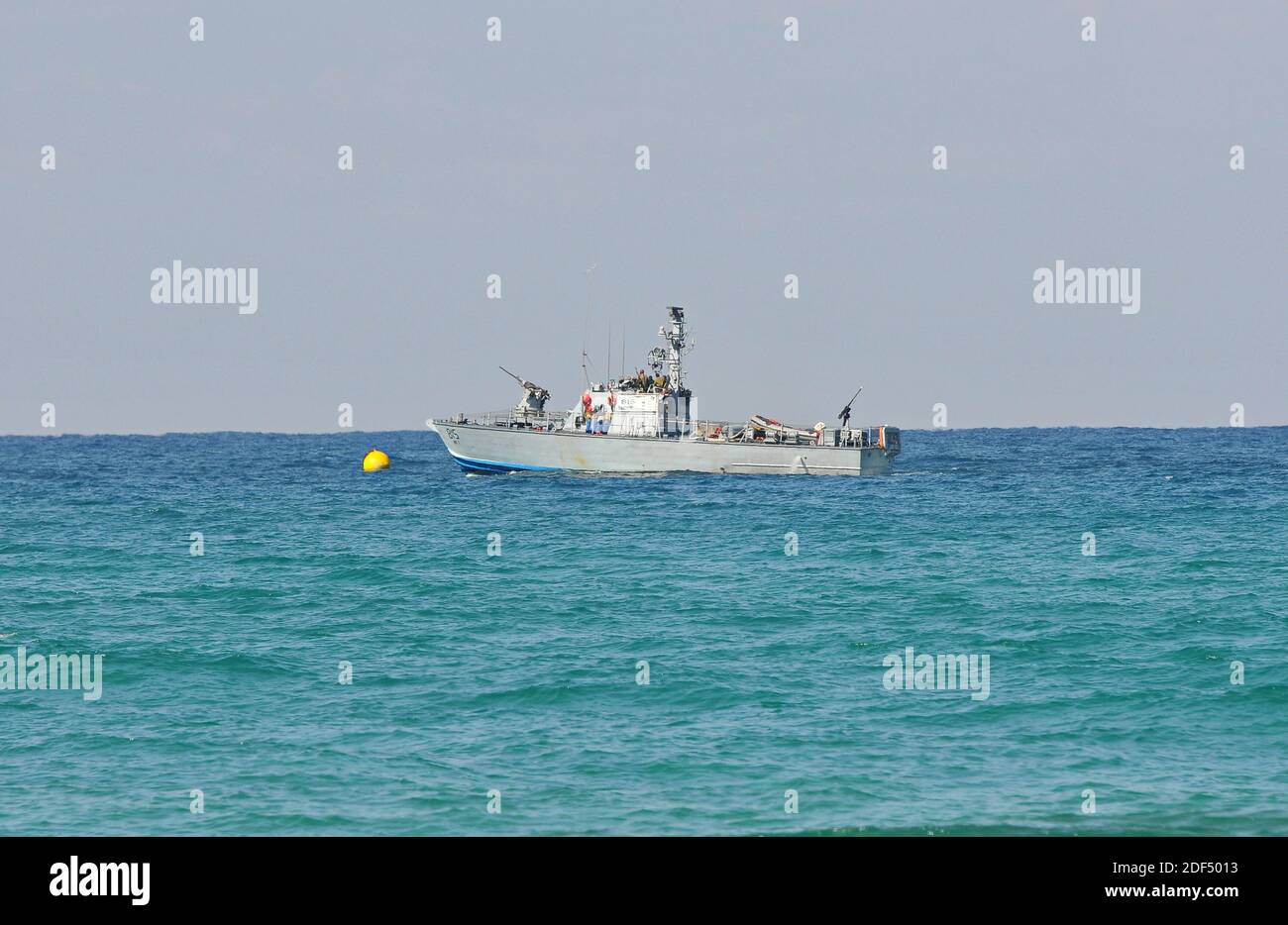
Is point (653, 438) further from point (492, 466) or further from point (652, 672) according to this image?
point (652, 672)

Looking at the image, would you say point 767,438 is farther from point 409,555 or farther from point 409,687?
point 409,687

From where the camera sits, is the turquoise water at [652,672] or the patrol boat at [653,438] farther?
the patrol boat at [653,438]

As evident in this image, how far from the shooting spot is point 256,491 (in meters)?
80.9

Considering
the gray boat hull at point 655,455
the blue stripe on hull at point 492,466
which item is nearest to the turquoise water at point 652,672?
the gray boat hull at point 655,455

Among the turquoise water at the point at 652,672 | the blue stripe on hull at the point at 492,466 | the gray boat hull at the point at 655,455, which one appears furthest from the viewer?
the blue stripe on hull at the point at 492,466

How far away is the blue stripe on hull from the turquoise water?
18501 mm

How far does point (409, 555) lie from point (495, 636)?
17.0 meters

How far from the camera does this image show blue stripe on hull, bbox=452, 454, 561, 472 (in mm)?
80188

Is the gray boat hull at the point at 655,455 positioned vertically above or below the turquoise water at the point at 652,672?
above

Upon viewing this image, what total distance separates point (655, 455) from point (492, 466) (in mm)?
11557

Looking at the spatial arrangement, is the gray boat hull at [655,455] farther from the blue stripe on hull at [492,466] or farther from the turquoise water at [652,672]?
the turquoise water at [652,672]

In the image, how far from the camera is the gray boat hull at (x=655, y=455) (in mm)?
77562

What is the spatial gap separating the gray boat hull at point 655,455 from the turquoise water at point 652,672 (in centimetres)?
1630

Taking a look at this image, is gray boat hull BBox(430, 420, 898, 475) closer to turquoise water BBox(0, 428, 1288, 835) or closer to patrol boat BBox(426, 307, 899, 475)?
patrol boat BBox(426, 307, 899, 475)
